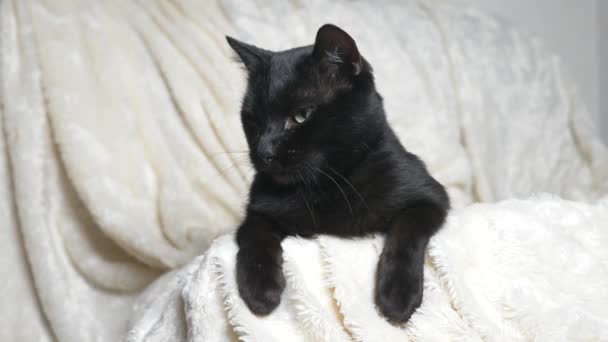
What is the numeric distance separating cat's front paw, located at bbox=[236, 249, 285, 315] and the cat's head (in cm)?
15

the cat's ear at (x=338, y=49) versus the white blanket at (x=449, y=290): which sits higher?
the cat's ear at (x=338, y=49)

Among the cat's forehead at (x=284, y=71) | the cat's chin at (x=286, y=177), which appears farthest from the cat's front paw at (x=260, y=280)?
the cat's forehead at (x=284, y=71)

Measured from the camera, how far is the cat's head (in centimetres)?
85

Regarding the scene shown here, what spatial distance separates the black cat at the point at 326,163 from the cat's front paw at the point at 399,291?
0.06 ft

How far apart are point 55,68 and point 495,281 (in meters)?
1.04

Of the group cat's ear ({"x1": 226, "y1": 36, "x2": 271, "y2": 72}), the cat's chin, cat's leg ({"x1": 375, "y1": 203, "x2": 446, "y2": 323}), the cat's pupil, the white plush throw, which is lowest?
the white plush throw

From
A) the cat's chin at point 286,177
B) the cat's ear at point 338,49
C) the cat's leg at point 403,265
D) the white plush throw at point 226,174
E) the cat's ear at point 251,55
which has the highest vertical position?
the cat's ear at point 338,49

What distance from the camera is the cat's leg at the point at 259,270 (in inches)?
29.8

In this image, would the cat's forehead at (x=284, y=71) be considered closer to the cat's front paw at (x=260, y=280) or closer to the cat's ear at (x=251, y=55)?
the cat's ear at (x=251, y=55)

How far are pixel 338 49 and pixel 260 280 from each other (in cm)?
38

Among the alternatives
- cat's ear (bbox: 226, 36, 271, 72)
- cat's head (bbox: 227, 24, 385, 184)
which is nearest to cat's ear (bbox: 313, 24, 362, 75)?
cat's head (bbox: 227, 24, 385, 184)

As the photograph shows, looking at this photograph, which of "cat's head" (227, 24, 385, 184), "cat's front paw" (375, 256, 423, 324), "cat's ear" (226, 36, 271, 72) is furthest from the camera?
"cat's ear" (226, 36, 271, 72)

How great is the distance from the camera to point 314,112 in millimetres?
869

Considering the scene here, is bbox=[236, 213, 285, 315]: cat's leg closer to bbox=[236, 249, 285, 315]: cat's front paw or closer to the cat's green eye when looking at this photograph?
bbox=[236, 249, 285, 315]: cat's front paw
